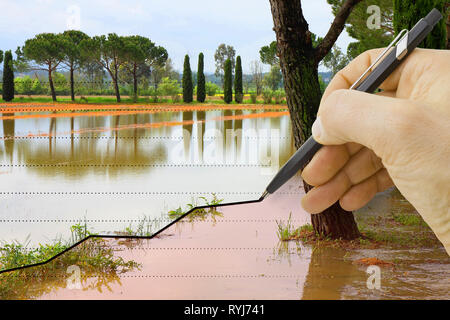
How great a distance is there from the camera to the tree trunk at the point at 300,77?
11.7 feet

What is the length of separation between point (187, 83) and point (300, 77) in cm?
678

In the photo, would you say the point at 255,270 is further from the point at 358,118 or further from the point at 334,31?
the point at 358,118

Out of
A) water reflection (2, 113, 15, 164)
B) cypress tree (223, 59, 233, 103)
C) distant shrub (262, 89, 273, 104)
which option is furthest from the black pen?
distant shrub (262, 89, 273, 104)

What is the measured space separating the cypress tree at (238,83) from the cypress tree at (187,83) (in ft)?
3.52

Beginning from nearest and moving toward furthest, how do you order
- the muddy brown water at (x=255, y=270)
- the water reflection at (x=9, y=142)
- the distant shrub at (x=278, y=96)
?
the muddy brown water at (x=255, y=270), the water reflection at (x=9, y=142), the distant shrub at (x=278, y=96)

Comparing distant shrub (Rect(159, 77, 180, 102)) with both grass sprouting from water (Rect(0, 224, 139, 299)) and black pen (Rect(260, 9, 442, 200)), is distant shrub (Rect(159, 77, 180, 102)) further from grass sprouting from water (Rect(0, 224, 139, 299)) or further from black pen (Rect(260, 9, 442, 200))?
black pen (Rect(260, 9, 442, 200))

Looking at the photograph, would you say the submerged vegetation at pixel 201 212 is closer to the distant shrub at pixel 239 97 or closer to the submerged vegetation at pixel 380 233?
the submerged vegetation at pixel 380 233

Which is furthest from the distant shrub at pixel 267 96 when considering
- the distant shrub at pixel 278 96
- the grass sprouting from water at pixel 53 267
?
the grass sprouting from water at pixel 53 267

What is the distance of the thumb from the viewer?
2.88 ft

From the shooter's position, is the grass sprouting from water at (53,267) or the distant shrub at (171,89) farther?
the distant shrub at (171,89)

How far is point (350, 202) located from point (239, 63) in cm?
976

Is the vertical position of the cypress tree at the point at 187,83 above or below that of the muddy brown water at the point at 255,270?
above

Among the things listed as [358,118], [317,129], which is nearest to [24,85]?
[317,129]

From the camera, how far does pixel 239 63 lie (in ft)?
35.2
